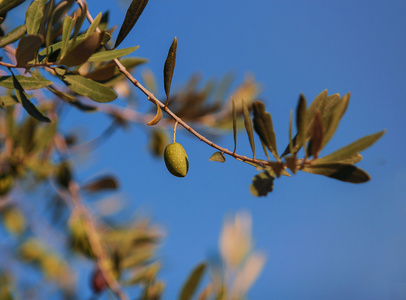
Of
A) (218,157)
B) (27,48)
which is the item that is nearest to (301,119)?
(218,157)

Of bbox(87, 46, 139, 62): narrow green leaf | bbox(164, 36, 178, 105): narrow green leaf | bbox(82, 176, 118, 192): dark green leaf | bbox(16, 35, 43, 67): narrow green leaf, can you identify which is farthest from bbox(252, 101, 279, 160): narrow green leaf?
bbox(82, 176, 118, 192): dark green leaf

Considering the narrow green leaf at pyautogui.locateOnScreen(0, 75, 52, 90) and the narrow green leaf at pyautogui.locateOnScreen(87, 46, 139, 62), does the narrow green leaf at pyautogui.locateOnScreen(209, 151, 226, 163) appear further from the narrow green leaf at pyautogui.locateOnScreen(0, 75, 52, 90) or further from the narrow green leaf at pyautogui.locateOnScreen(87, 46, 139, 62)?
the narrow green leaf at pyautogui.locateOnScreen(0, 75, 52, 90)

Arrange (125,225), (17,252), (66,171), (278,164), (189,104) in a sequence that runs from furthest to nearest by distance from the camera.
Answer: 1. (17,252)
2. (125,225)
3. (189,104)
4. (66,171)
5. (278,164)

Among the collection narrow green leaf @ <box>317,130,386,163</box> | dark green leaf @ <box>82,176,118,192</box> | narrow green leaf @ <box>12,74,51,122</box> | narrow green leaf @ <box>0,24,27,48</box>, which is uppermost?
narrow green leaf @ <box>317,130,386,163</box>

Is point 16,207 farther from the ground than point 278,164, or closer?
closer

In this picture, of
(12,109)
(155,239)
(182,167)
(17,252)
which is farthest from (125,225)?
(182,167)

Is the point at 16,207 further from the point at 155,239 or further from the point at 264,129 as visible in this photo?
the point at 264,129
